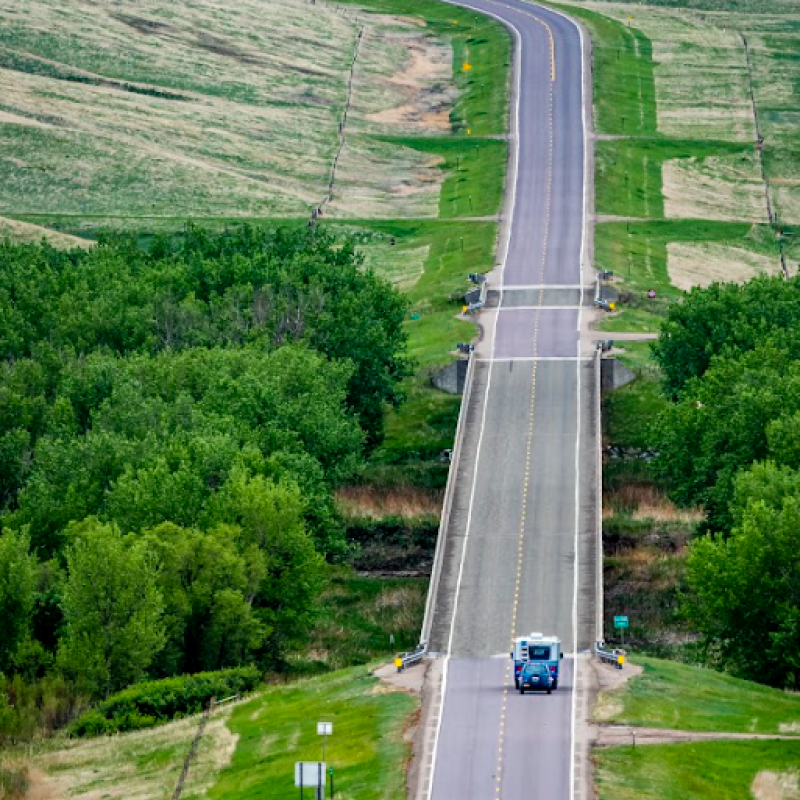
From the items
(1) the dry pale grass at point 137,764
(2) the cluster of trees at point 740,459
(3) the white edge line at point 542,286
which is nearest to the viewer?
(1) the dry pale grass at point 137,764

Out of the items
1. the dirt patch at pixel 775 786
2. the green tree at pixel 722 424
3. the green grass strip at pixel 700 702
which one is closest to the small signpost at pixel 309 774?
the green grass strip at pixel 700 702

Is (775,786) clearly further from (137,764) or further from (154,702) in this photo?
(154,702)

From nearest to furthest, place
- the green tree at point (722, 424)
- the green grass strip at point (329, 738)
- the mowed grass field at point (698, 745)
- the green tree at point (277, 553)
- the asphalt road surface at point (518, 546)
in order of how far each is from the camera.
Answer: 1. the mowed grass field at point (698, 745)
2. the green grass strip at point (329, 738)
3. the asphalt road surface at point (518, 546)
4. the green tree at point (277, 553)
5. the green tree at point (722, 424)

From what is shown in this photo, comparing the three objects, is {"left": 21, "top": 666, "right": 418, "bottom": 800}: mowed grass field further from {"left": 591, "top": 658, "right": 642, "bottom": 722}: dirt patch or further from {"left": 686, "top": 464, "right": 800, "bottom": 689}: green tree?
{"left": 686, "top": 464, "right": 800, "bottom": 689}: green tree

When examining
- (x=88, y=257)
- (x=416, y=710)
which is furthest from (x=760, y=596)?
(x=88, y=257)

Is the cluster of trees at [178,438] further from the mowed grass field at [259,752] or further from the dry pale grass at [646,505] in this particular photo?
the dry pale grass at [646,505]

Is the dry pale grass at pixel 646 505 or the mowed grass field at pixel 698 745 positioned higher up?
the mowed grass field at pixel 698 745

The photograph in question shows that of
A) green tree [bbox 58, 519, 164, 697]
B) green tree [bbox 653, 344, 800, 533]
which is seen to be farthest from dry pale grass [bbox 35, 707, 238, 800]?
green tree [bbox 653, 344, 800, 533]
